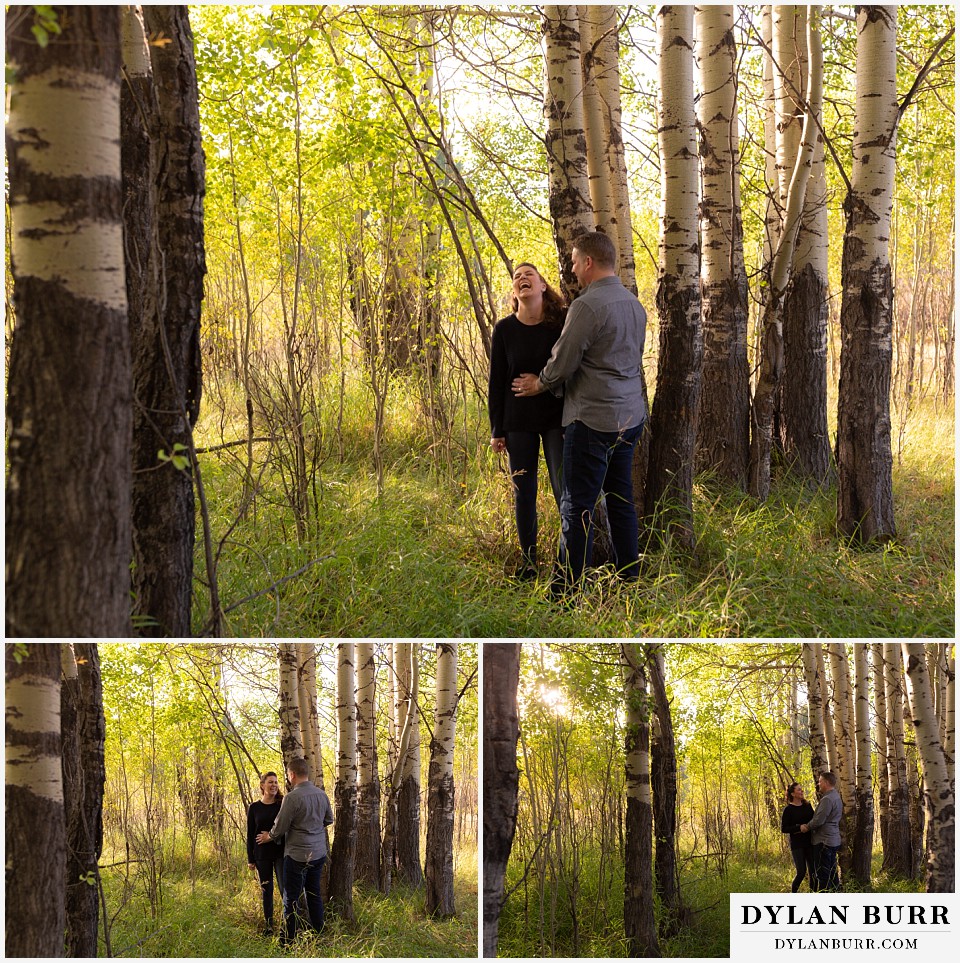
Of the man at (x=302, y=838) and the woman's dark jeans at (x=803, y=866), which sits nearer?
the woman's dark jeans at (x=803, y=866)

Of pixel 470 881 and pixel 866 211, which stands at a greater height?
pixel 866 211

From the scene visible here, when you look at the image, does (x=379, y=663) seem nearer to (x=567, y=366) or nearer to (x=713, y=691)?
(x=713, y=691)

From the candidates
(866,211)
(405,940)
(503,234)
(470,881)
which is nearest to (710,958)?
(470,881)

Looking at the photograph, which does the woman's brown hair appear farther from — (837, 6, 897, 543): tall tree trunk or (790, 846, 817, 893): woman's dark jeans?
(790, 846, 817, 893): woman's dark jeans

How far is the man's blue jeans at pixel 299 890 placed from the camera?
13.3 feet

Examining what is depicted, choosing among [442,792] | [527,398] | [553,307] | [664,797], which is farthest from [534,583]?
[442,792]

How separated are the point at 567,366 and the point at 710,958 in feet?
7.62

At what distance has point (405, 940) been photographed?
3719mm

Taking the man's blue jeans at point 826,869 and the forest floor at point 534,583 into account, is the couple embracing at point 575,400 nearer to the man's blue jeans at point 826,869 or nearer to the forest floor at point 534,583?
the forest floor at point 534,583

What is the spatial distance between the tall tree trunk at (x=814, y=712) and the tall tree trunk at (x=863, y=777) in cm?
29


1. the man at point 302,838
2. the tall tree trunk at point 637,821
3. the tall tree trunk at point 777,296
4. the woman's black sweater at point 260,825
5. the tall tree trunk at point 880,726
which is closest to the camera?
the tall tree trunk at point 637,821

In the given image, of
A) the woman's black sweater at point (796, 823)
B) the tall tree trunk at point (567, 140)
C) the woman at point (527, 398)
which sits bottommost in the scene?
the woman's black sweater at point (796, 823)

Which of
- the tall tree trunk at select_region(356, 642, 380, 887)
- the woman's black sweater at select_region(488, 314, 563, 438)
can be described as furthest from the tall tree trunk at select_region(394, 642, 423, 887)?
the woman's black sweater at select_region(488, 314, 563, 438)

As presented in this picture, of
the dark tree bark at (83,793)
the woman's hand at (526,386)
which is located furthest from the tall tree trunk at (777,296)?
the dark tree bark at (83,793)
